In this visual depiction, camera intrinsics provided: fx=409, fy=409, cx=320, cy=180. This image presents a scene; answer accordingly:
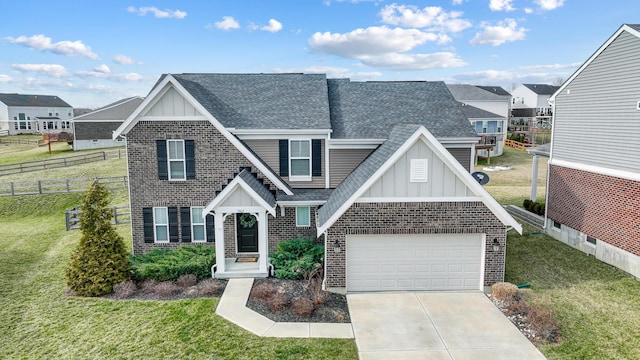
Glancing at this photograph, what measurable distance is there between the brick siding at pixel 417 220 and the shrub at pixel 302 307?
5.80ft

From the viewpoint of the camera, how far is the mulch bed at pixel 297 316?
1179 cm

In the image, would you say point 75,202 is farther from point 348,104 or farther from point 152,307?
point 348,104

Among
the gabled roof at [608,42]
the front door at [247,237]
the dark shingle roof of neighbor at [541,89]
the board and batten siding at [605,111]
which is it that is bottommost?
the front door at [247,237]

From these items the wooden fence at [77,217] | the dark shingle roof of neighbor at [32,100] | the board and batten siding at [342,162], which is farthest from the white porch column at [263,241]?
the dark shingle roof of neighbor at [32,100]

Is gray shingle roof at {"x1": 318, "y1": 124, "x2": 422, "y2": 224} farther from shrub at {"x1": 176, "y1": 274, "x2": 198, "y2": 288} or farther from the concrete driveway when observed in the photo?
shrub at {"x1": 176, "y1": 274, "x2": 198, "y2": 288}

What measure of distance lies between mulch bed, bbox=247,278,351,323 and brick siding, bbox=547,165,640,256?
10.7m

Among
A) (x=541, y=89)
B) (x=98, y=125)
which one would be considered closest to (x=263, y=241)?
(x=98, y=125)

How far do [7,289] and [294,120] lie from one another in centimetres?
1186

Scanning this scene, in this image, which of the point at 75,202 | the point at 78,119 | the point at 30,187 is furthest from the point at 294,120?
the point at 78,119

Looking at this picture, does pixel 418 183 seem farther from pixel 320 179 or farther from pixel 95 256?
pixel 95 256

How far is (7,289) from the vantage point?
14.0 m

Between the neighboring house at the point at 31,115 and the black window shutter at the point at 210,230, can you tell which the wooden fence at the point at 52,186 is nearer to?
the black window shutter at the point at 210,230

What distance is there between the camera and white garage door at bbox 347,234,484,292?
533 inches

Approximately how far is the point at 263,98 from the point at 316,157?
3.92 metres
